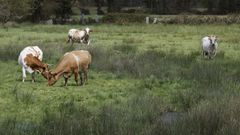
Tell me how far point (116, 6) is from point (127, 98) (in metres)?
67.9

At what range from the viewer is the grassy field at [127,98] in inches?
335

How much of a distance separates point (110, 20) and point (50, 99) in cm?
4683

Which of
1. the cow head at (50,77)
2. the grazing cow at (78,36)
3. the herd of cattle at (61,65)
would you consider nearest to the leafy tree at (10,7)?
the grazing cow at (78,36)

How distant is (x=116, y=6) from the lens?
8094 centimetres

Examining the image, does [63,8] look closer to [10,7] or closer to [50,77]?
[10,7]

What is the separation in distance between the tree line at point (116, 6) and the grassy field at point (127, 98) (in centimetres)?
2664

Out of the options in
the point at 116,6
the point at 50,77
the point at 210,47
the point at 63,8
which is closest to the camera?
the point at 50,77

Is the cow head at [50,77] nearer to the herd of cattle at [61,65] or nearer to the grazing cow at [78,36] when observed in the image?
the herd of cattle at [61,65]

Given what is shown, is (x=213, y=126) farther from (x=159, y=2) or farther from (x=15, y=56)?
(x=159, y=2)

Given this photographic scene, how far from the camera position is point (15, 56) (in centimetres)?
2203

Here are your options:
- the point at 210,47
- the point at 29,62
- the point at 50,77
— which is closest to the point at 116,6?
the point at 210,47

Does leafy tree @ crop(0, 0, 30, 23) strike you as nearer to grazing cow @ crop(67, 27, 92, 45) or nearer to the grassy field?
grazing cow @ crop(67, 27, 92, 45)

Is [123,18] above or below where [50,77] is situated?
below

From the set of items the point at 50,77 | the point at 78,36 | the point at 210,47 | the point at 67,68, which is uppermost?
the point at 67,68
